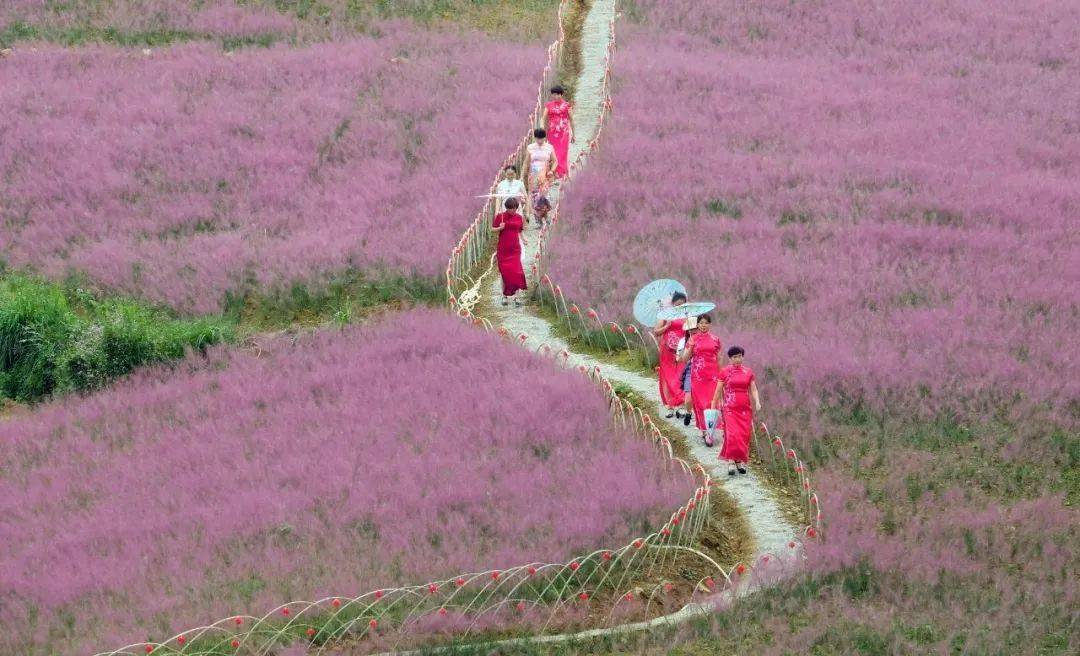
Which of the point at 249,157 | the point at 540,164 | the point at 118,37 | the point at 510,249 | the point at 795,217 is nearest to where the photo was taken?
the point at 510,249

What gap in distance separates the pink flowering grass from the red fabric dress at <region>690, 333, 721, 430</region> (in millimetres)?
966

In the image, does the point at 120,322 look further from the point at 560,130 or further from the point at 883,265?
the point at 883,265

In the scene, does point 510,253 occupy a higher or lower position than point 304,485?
higher

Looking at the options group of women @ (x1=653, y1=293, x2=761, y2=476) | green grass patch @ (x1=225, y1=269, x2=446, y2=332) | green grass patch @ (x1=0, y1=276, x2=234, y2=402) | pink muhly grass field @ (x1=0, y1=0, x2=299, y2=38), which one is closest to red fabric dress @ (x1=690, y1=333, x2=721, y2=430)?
group of women @ (x1=653, y1=293, x2=761, y2=476)

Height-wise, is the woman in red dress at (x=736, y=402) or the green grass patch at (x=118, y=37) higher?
the green grass patch at (x=118, y=37)

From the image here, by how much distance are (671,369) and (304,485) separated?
14.9 feet

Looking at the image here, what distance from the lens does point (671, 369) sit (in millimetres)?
17250

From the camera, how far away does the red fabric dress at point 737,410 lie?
1555cm

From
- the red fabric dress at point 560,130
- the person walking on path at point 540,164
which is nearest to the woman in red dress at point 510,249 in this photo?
the person walking on path at point 540,164

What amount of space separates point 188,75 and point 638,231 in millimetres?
13663

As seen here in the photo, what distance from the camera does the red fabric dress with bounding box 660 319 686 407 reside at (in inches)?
671

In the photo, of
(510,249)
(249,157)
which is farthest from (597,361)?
(249,157)

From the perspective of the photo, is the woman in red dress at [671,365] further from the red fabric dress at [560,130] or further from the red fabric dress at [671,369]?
the red fabric dress at [560,130]

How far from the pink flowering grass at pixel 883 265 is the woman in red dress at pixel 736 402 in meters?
0.87
